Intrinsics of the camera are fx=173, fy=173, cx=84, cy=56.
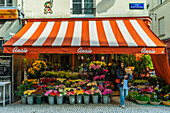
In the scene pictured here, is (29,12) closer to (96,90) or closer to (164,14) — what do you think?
(96,90)

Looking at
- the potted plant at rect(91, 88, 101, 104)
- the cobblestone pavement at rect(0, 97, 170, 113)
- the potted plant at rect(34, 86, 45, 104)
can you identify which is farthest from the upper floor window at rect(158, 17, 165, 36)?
the potted plant at rect(34, 86, 45, 104)

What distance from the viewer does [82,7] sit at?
9.95 m

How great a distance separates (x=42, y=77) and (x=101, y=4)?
201 inches

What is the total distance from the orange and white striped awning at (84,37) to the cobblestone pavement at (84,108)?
2165 mm

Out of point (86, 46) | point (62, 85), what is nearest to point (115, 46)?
point (86, 46)

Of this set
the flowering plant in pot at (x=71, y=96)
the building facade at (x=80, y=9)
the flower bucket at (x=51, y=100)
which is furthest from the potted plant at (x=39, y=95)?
the building facade at (x=80, y=9)

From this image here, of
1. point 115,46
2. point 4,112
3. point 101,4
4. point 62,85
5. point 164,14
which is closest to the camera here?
point 4,112

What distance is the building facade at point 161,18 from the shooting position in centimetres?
1755

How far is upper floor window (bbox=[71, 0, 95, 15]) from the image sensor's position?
32.5 ft

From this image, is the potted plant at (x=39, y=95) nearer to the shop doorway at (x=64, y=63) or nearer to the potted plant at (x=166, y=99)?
the shop doorway at (x=64, y=63)

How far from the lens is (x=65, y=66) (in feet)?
31.7

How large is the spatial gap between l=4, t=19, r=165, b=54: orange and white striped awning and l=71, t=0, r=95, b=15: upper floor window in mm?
819

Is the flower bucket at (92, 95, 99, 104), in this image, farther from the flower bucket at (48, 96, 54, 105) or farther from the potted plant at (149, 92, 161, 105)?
the potted plant at (149, 92, 161, 105)

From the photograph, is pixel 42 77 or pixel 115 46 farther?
pixel 42 77
